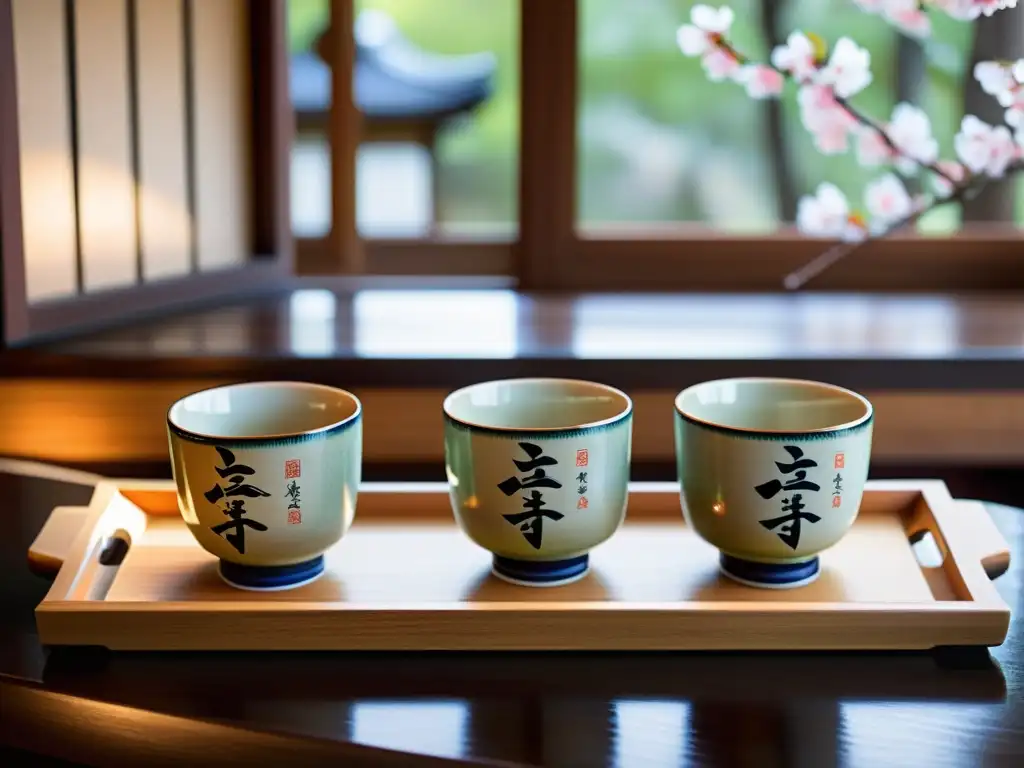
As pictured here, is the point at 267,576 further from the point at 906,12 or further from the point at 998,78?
the point at 906,12

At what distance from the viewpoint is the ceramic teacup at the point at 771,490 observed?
645mm

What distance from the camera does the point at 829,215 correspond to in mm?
1466

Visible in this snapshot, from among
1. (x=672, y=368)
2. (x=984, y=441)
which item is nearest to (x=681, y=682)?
(x=672, y=368)

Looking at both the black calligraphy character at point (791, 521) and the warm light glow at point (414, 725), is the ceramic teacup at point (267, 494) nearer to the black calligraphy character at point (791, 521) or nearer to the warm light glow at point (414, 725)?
the warm light glow at point (414, 725)

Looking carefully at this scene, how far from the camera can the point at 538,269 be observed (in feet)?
5.15

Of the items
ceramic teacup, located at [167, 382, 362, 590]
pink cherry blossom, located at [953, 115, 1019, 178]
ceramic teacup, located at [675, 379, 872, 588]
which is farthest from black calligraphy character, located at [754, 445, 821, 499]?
pink cherry blossom, located at [953, 115, 1019, 178]

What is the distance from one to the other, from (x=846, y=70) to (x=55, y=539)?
929 millimetres

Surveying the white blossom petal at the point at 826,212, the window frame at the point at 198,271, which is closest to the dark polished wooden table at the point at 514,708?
the window frame at the point at 198,271

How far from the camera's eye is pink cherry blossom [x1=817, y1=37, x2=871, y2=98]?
4.00ft

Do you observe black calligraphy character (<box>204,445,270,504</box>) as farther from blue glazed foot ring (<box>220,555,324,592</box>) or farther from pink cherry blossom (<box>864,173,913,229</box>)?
pink cherry blossom (<box>864,173,913,229</box>)

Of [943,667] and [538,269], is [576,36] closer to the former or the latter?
[538,269]

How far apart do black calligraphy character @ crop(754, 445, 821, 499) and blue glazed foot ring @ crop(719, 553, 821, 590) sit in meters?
0.06

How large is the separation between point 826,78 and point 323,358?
25.0 inches

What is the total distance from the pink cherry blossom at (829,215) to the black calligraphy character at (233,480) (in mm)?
1022
